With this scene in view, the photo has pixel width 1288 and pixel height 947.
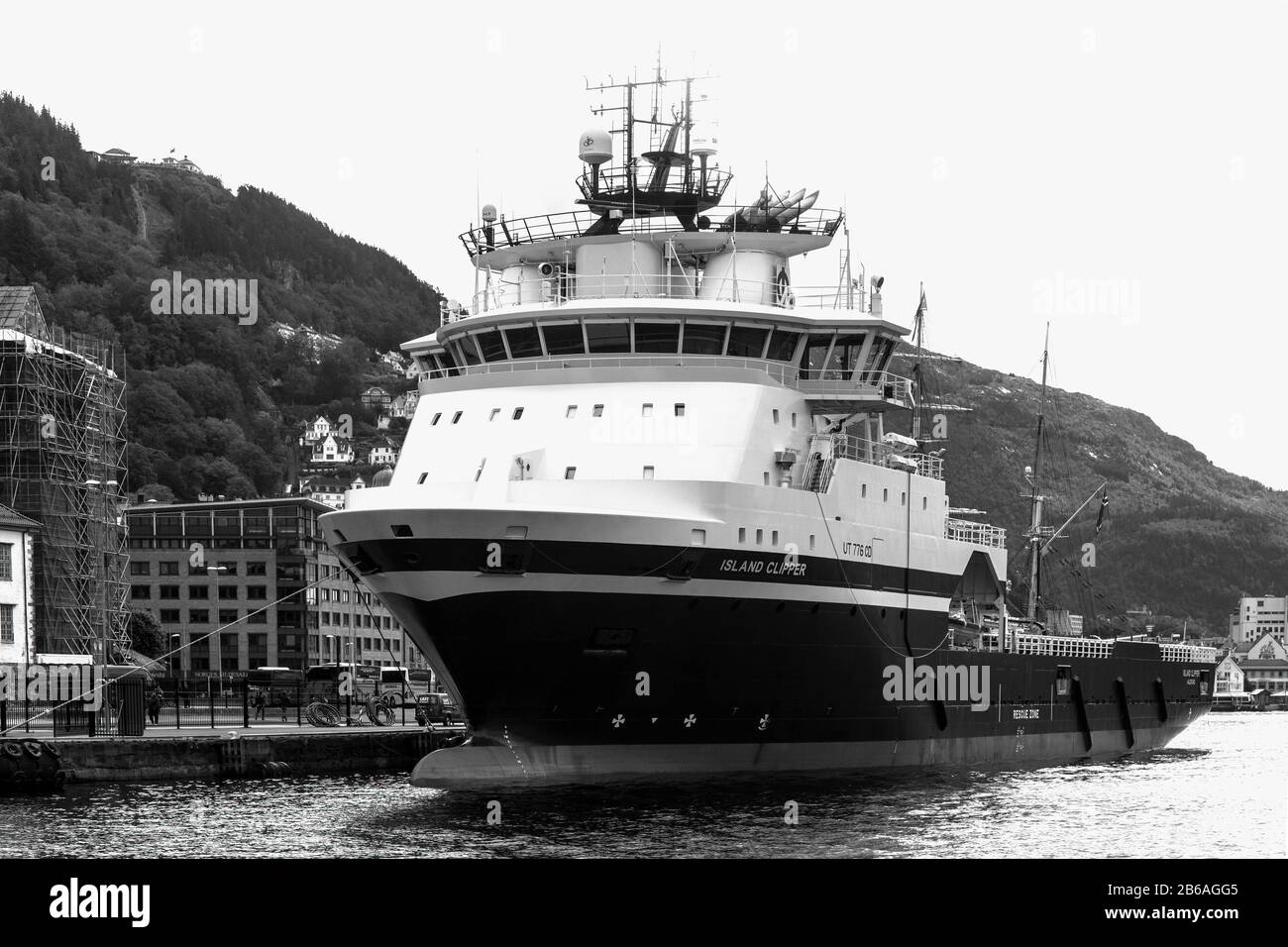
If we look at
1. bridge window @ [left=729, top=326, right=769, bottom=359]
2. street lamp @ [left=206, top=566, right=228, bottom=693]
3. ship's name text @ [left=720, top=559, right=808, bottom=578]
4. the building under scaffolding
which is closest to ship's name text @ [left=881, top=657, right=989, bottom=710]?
ship's name text @ [left=720, top=559, right=808, bottom=578]

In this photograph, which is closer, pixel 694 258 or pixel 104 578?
pixel 694 258

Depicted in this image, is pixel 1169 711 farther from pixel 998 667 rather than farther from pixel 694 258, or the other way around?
pixel 694 258

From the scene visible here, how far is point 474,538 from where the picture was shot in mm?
33156

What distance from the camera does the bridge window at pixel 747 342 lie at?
38688 millimetres

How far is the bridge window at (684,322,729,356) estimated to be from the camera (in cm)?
3822

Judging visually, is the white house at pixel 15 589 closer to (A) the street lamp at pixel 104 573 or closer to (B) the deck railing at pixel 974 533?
(A) the street lamp at pixel 104 573

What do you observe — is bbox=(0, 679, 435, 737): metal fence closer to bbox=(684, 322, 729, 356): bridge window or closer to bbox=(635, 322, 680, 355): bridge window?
bbox=(635, 322, 680, 355): bridge window

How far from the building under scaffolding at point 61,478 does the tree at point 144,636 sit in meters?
19.0

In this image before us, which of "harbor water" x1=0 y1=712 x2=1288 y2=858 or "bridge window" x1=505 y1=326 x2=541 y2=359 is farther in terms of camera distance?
"bridge window" x1=505 y1=326 x2=541 y2=359

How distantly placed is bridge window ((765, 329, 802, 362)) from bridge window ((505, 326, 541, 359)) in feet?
17.3

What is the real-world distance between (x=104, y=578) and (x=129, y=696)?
106ft

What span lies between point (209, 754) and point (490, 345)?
39.8ft

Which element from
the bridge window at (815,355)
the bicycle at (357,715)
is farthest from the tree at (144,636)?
the bridge window at (815,355)
